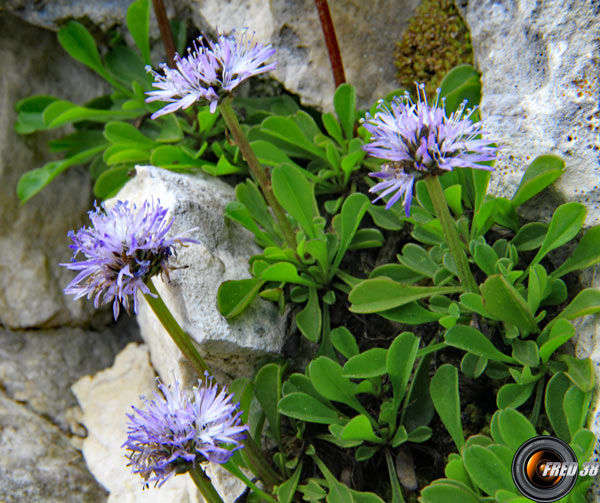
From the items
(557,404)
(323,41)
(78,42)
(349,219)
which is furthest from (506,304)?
(78,42)

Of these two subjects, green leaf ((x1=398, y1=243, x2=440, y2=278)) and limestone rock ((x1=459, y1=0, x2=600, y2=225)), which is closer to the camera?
limestone rock ((x1=459, y1=0, x2=600, y2=225))

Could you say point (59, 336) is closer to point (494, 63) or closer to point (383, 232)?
point (383, 232)

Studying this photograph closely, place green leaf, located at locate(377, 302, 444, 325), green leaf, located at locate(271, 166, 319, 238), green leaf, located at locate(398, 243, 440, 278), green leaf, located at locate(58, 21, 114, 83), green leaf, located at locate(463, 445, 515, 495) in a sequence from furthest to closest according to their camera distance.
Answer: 1. green leaf, located at locate(58, 21, 114, 83)
2. green leaf, located at locate(271, 166, 319, 238)
3. green leaf, located at locate(398, 243, 440, 278)
4. green leaf, located at locate(377, 302, 444, 325)
5. green leaf, located at locate(463, 445, 515, 495)

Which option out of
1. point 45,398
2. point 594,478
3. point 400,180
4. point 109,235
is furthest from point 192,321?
point 594,478

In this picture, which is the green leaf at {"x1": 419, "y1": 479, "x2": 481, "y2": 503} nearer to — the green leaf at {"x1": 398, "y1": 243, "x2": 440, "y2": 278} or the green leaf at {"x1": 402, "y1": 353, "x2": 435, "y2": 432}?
the green leaf at {"x1": 402, "y1": 353, "x2": 435, "y2": 432}

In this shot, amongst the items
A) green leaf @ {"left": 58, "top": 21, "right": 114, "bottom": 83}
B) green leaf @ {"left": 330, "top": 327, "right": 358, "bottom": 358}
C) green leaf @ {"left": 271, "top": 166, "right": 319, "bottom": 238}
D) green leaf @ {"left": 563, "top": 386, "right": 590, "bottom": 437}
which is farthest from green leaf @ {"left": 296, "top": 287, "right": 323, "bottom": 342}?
green leaf @ {"left": 58, "top": 21, "right": 114, "bottom": 83}

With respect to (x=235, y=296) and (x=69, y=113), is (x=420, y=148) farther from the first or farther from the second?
(x=69, y=113)
